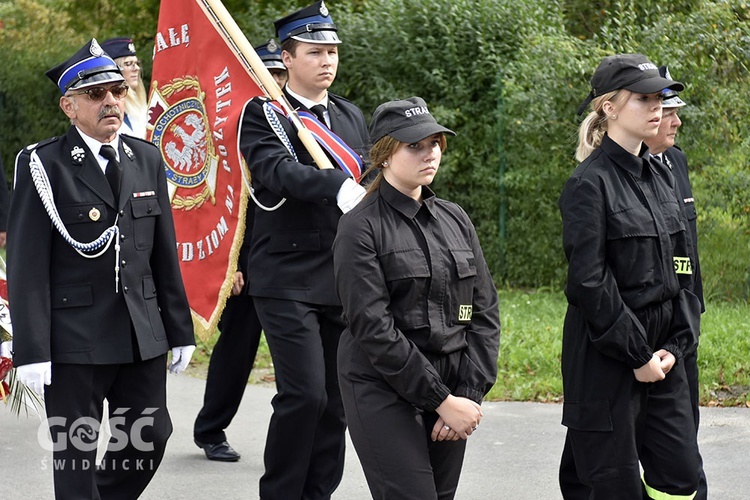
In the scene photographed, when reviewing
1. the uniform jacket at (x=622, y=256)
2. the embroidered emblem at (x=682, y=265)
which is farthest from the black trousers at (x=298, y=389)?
the embroidered emblem at (x=682, y=265)

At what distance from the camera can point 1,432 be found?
7.50m

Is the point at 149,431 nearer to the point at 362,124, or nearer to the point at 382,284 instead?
the point at 382,284

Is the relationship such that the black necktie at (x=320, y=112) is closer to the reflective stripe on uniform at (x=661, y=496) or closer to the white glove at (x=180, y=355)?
the white glove at (x=180, y=355)

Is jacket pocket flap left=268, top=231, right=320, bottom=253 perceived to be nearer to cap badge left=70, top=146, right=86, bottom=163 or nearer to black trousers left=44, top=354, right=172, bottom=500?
black trousers left=44, top=354, right=172, bottom=500

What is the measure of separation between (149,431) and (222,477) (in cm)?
171

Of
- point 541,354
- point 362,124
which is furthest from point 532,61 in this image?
point 362,124

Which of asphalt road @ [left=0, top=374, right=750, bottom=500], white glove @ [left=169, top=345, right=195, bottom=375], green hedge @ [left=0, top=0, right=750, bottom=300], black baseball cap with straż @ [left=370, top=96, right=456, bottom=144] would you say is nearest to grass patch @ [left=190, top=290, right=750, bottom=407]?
asphalt road @ [left=0, top=374, right=750, bottom=500]

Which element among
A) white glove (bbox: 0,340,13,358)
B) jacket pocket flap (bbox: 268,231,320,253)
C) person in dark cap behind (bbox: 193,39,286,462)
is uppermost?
jacket pocket flap (bbox: 268,231,320,253)

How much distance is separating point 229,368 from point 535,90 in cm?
530

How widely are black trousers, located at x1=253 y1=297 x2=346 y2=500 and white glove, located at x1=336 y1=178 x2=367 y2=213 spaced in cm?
62

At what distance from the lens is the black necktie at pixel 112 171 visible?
4.96 metres

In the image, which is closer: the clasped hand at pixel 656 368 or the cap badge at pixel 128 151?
the clasped hand at pixel 656 368

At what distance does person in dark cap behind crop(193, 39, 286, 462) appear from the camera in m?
6.87

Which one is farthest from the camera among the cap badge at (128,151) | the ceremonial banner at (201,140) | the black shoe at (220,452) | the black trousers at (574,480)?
the black shoe at (220,452)
